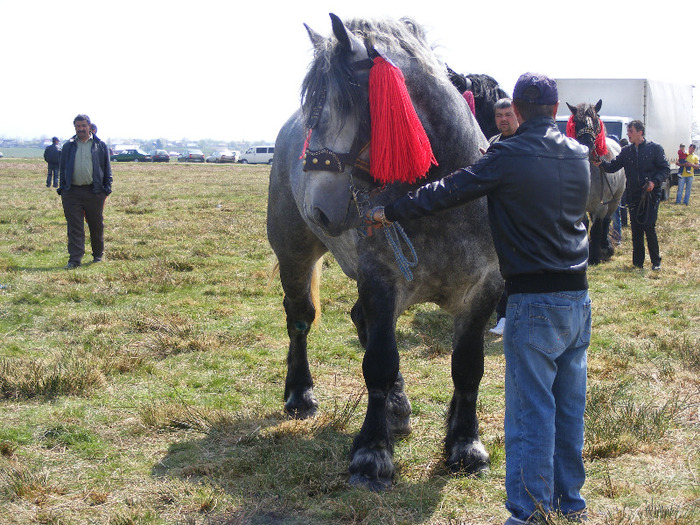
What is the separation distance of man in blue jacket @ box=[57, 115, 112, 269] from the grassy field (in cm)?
107

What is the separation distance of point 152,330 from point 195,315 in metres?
0.75

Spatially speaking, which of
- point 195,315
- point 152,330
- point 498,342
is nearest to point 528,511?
point 498,342

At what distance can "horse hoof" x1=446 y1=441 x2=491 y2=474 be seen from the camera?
146 inches

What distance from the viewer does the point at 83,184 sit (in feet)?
34.8

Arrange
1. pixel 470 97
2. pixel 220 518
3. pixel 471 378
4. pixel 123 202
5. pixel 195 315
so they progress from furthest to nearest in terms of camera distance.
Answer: pixel 123 202, pixel 195 315, pixel 470 97, pixel 471 378, pixel 220 518

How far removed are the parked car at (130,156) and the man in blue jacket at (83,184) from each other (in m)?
54.2

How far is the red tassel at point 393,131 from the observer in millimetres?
3289

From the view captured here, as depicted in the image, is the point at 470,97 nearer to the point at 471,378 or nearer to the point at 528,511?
the point at 471,378

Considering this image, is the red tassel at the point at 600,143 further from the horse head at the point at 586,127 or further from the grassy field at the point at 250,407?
the grassy field at the point at 250,407

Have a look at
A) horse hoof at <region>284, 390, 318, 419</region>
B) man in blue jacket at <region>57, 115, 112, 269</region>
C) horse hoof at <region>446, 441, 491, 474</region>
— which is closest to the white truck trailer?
man in blue jacket at <region>57, 115, 112, 269</region>

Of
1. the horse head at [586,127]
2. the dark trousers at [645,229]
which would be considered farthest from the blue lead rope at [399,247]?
the dark trousers at [645,229]

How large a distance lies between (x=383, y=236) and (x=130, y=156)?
207ft

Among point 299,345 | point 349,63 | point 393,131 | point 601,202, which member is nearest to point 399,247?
point 393,131

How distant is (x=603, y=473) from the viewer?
3596mm
